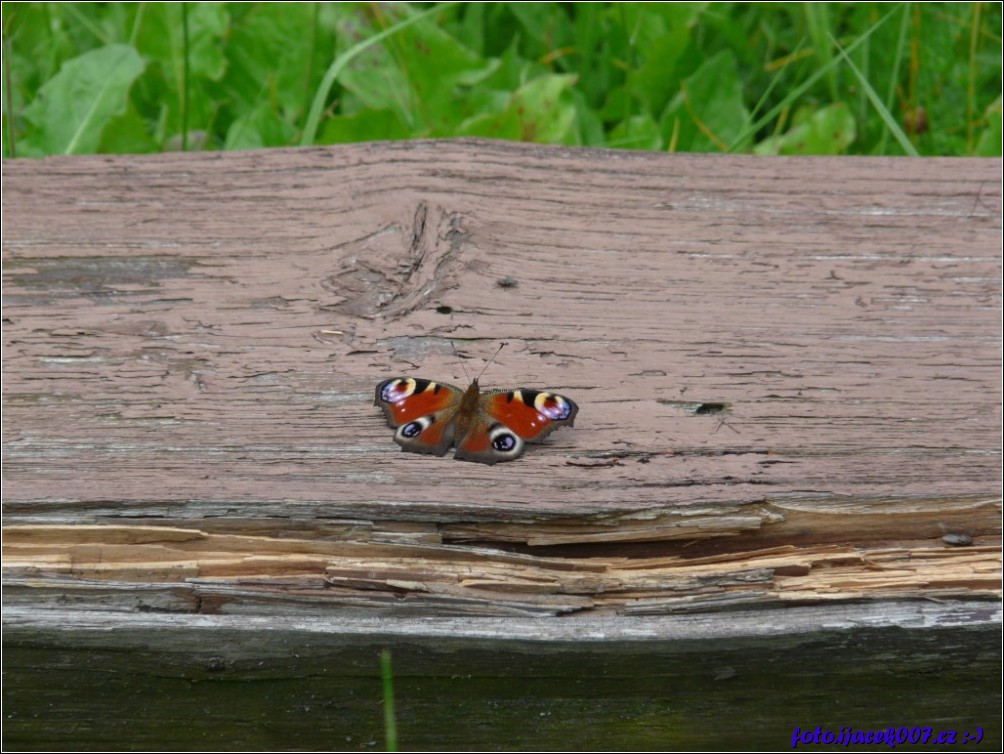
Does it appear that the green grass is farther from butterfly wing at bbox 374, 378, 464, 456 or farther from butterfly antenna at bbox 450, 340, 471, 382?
butterfly wing at bbox 374, 378, 464, 456

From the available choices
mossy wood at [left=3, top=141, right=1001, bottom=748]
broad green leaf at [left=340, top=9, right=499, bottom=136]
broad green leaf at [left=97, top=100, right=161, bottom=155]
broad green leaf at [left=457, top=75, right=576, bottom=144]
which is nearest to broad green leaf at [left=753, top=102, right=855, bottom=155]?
broad green leaf at [left=457, top=75, right=576, bottom=144]

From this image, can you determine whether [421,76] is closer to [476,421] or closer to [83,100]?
[83,100]

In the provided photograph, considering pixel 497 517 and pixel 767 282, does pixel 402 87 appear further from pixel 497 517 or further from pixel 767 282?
pixel 497 517

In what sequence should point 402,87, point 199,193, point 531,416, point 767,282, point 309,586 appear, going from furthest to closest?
point 402,87 → point 199,193 → point 767,282 → point 531,416 → point 309,586

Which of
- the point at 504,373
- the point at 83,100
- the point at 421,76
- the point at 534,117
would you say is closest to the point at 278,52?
the point at 421,76

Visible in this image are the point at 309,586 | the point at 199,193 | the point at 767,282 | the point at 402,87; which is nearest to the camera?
the point at 309,586

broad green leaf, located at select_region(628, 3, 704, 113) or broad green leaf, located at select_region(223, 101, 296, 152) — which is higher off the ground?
broad green leaf, located at select_region(628, 3, 704, 113)

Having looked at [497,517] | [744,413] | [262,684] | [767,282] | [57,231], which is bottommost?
[262,684]

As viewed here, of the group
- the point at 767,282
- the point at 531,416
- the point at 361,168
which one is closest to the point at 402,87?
the point at 361,168
